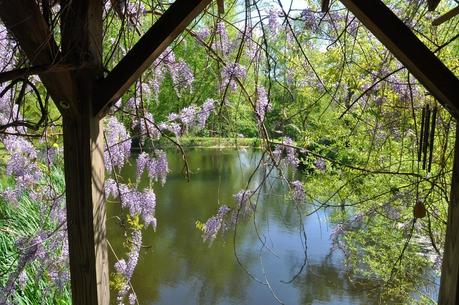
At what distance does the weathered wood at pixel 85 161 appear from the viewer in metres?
1.00

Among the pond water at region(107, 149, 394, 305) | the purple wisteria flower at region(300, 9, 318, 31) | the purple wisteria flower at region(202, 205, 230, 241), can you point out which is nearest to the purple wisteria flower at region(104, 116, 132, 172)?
the purple wisteria flower at region(202, 205, 230, 241)

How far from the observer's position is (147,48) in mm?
1000

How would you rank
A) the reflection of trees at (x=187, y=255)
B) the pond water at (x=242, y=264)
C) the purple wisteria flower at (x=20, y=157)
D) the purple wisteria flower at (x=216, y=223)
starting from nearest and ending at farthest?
the purple wisteria flower at (x=216, y=223) → the purple wisteria flower at (x=20, y=157) → the pond water at (x=242, y=264) → the reflection of trees at (x=187, y=255)

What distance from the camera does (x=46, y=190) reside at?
9.38ft

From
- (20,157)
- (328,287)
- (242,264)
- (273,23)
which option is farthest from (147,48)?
(328,287)

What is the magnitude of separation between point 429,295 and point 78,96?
4.28 meters

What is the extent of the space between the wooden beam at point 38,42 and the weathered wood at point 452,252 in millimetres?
832

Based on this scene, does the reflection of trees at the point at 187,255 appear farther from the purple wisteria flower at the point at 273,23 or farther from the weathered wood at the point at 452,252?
the weathered wood at the point at 452,252

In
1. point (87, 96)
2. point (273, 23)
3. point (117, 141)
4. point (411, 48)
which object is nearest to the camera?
point (411, 48)

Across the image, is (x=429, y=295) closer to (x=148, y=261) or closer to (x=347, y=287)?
(x=347, y=287)

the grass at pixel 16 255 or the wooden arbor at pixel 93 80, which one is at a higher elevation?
the wooden arbor at pixel 93 80

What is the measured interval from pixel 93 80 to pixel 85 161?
0.19 metres

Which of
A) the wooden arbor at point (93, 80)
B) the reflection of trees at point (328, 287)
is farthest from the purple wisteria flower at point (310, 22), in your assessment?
the reflection of trees at point (328, 287)

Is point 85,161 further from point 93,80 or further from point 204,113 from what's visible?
point 204,113
